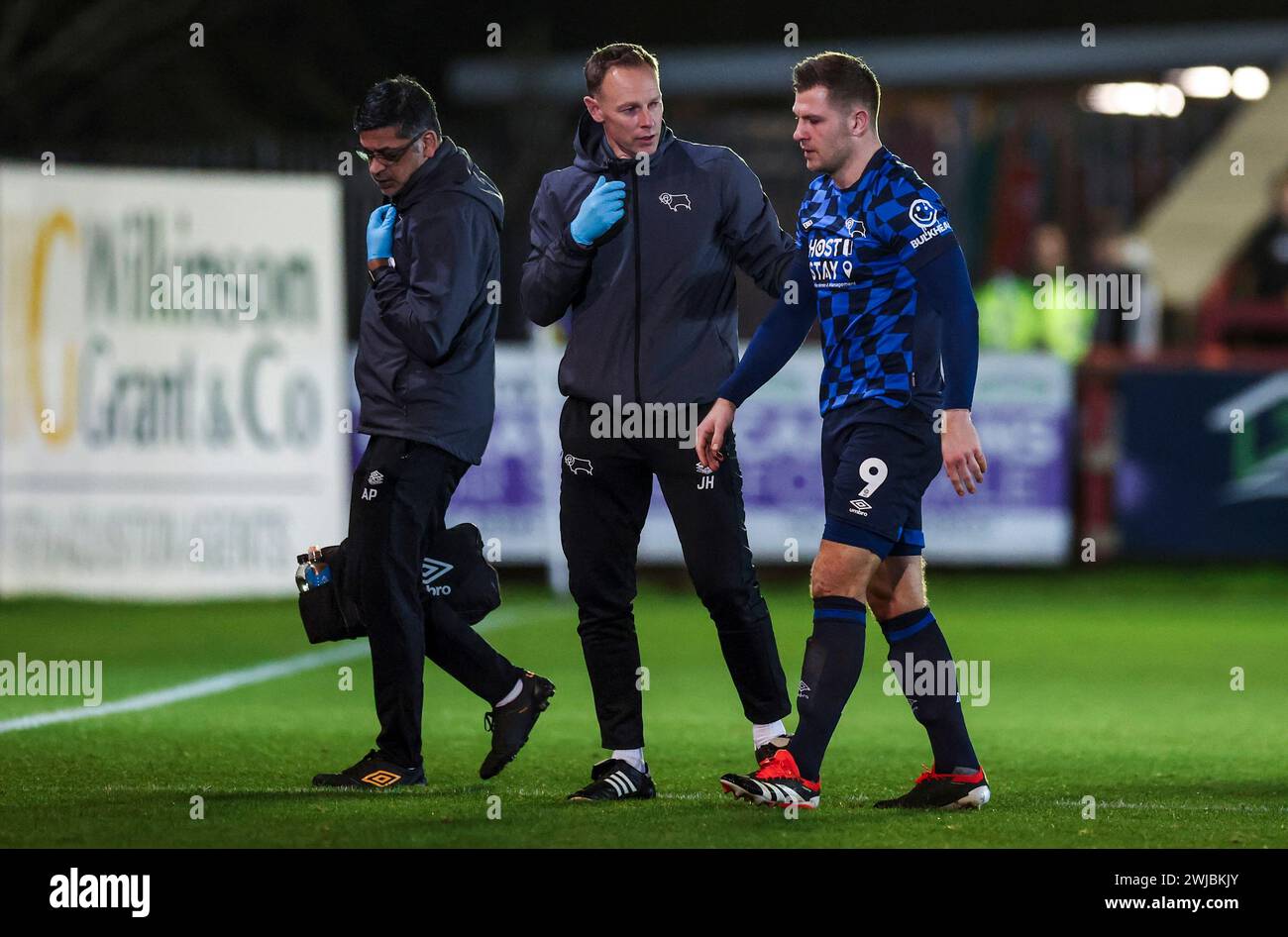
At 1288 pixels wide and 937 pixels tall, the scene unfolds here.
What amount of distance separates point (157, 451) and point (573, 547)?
25.2 ft

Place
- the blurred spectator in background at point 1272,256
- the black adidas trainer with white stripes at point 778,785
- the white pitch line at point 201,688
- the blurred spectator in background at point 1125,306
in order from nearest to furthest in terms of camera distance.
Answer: the black adidas trainer with white stripes at point 778,785 < the white pitch line at point 201,688 < the blurred spectator in background at point 1125,306 < the blurred spectator in background at point 1272,256

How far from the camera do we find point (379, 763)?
6.57 m

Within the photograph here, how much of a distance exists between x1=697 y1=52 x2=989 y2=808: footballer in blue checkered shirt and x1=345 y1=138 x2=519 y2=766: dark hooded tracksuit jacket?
0.87 metres

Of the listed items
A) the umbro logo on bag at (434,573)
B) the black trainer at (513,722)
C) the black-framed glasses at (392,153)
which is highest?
the black-framed glasses at (392,153)

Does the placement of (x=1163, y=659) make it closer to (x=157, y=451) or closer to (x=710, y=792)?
→ (x=710, y=792)

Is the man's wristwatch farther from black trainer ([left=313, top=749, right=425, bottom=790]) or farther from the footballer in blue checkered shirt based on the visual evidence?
black trainer ([left=313, top=749, right=425, bottom=790])

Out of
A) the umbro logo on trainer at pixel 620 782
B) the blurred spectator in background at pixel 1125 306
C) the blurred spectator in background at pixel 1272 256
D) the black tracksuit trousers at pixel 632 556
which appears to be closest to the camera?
the umbro logo on trainer at pixel 620 782

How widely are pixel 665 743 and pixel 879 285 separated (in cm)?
240

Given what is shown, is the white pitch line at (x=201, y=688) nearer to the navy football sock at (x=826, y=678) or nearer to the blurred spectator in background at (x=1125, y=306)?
the navy football sock at (x=826, y=678)

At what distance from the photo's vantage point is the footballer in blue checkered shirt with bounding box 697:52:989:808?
19.7ft

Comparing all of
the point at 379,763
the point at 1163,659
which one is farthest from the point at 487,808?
the point at 1163,659

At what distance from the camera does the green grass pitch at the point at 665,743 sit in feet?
19.0

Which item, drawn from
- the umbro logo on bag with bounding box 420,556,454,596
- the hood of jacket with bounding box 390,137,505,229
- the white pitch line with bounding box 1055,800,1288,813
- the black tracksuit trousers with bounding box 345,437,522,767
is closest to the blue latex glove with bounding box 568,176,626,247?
the hood of jacket with bounding box 390,137,505,229

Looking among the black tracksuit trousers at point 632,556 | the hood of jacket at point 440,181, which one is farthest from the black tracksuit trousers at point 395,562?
the hood of jacket at point 440,181
